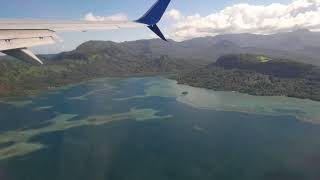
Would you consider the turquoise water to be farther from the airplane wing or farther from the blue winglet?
the airplane wing

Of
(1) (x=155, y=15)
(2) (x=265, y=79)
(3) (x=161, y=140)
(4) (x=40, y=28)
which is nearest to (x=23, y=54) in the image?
(4) (x=40, y=28)

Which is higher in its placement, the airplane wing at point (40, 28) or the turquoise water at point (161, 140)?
the airplane wing at point (40, 28)

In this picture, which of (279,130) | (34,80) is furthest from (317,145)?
(34,80)

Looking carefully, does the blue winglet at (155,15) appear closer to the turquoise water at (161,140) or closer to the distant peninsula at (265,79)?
the turquoise water at (161,140)

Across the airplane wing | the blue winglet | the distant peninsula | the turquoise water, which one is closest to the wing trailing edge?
the airplane wing

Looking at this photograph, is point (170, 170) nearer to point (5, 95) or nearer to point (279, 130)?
point (279, 130)

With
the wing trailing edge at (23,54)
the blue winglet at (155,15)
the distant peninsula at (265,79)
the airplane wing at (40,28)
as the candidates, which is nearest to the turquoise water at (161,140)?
the distant peninsula at (265,79)
